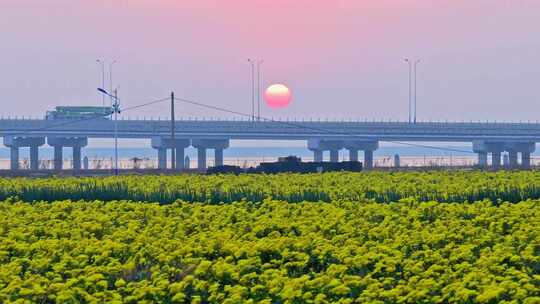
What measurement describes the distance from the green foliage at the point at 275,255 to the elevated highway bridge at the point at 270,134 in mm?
131385

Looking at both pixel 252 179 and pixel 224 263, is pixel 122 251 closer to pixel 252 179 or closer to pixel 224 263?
pixel 224 263

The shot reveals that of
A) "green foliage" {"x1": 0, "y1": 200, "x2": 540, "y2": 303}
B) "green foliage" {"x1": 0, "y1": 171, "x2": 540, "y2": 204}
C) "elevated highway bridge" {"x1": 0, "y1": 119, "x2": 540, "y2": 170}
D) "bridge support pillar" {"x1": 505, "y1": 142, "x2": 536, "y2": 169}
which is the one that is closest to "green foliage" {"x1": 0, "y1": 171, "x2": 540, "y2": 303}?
"green foliage" {"x1": 0, "y1": 200, "x2": 540, "y2": 303}

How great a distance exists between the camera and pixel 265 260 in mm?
17953

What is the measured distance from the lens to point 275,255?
17984mm

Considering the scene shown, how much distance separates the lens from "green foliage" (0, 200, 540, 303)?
14719mm

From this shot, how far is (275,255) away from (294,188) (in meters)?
13.5

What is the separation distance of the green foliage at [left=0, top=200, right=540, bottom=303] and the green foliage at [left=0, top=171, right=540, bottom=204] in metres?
4.56

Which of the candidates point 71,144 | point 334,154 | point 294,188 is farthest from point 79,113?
point 294,188

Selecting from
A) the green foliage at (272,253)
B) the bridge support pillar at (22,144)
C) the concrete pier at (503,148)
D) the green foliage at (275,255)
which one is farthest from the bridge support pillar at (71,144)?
the green foliage at (275,255)

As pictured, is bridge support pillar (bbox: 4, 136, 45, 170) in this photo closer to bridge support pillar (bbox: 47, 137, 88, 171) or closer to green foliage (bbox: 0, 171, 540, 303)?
bridge support pillar (bbox: 47, 137, 88, 171)

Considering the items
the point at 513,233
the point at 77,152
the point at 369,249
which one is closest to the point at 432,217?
the point at 513,233

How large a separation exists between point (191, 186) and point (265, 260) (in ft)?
50.5

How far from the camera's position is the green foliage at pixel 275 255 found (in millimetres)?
14719

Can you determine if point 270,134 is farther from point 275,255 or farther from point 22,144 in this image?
point 275,255
